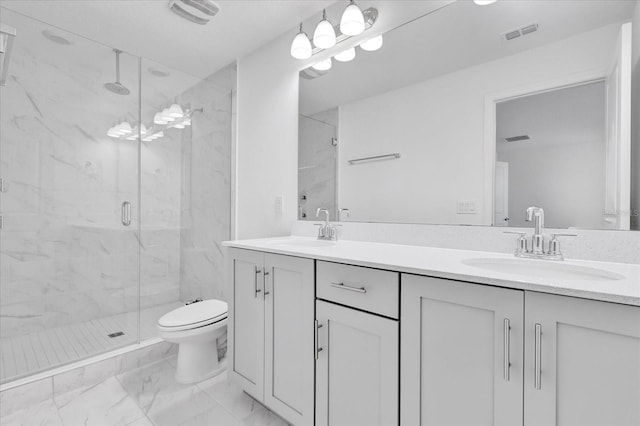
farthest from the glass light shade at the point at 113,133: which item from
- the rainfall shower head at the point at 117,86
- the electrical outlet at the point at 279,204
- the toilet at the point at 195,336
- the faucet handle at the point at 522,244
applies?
the faucet handle at the point at 522,244

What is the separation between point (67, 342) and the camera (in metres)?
2.04

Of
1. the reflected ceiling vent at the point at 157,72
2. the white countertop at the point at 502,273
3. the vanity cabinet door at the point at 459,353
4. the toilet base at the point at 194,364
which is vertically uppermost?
the reflected ceiling vent at the point at 157,72

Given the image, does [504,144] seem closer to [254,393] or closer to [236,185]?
[254,393]

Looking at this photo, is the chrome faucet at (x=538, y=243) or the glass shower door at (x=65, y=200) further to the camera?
the glass shower door at (x=65, y=200)

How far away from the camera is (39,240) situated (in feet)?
6.79

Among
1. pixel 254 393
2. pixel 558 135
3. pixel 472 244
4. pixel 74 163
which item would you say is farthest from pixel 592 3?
pixel 74 163

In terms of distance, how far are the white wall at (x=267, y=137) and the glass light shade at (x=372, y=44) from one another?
0.24 m

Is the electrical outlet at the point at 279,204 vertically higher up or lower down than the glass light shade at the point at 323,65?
lower down

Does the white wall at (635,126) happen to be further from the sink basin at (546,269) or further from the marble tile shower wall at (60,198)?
the marble tile shower wall at (60,198)

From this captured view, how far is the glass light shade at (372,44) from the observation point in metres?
1.76

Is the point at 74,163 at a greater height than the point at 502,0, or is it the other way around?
the point at 502,0

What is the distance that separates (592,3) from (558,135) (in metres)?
0.49

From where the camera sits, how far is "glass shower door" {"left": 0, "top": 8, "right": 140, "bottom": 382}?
1946 millimetres

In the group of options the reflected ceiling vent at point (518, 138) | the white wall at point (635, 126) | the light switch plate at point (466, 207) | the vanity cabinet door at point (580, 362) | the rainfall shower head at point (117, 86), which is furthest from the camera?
the rainfall shower head at point (117, 86)
